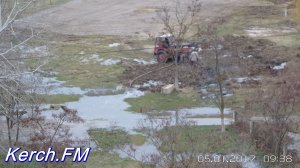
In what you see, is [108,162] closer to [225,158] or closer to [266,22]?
[225,158]

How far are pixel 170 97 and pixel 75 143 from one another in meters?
7.02

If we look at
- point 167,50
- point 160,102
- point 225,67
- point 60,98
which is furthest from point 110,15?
point 160,102

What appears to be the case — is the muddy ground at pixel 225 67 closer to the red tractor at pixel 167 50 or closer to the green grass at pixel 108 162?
the red tractor at pixel 167 50

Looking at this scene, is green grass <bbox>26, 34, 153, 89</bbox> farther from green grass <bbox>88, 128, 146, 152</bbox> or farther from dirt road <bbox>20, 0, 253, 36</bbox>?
green grass <bbox>88, 128, 146, 152</bbox>

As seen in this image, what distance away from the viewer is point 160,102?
2672 centimetres

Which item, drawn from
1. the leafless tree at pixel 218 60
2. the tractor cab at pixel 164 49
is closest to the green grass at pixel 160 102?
the leafless tree at pixel 218 60

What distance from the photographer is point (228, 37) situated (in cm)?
3697

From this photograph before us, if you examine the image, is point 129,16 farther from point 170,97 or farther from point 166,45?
point 170,97

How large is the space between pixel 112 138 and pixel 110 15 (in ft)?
85.3

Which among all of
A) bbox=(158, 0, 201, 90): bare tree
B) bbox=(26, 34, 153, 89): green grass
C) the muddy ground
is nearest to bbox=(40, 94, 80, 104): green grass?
bbox=(26, 34, 153, 89): green grass

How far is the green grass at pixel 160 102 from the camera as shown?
85.7 ft

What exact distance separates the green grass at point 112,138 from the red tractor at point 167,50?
972cm

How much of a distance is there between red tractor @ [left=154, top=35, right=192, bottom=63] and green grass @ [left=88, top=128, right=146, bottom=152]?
9.72m

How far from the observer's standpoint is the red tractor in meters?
32.2
